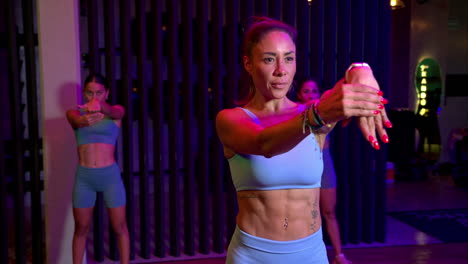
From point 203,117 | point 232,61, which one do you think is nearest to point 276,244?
point 203,117

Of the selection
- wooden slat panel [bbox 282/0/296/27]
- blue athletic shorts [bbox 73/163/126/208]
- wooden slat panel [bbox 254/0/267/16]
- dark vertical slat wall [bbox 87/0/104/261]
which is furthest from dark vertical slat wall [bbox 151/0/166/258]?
wooden slat panel [bbox 282/0/296/27]

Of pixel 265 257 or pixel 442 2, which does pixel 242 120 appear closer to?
pixel 265 257

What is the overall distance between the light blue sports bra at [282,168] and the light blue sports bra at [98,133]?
7.47 ft

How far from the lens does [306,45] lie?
4344mm

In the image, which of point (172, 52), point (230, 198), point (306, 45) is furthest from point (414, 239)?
point (172, 52)

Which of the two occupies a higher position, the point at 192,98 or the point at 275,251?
the point at 192,98

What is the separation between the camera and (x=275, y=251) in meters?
Answer: 1.47

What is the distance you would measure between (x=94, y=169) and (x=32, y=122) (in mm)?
813

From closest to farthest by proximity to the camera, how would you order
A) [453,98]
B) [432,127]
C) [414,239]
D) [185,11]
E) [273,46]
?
[273,46] → [185,11] → [414,239] → [432,127] → [453,98]

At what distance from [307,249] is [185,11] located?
122 inches

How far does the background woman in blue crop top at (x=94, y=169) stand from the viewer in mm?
3438

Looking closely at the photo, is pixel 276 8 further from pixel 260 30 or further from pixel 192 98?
pixel 260 30

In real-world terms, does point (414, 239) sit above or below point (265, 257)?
below

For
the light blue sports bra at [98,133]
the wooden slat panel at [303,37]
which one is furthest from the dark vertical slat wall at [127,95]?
the wooden slat panel at [303,37]
